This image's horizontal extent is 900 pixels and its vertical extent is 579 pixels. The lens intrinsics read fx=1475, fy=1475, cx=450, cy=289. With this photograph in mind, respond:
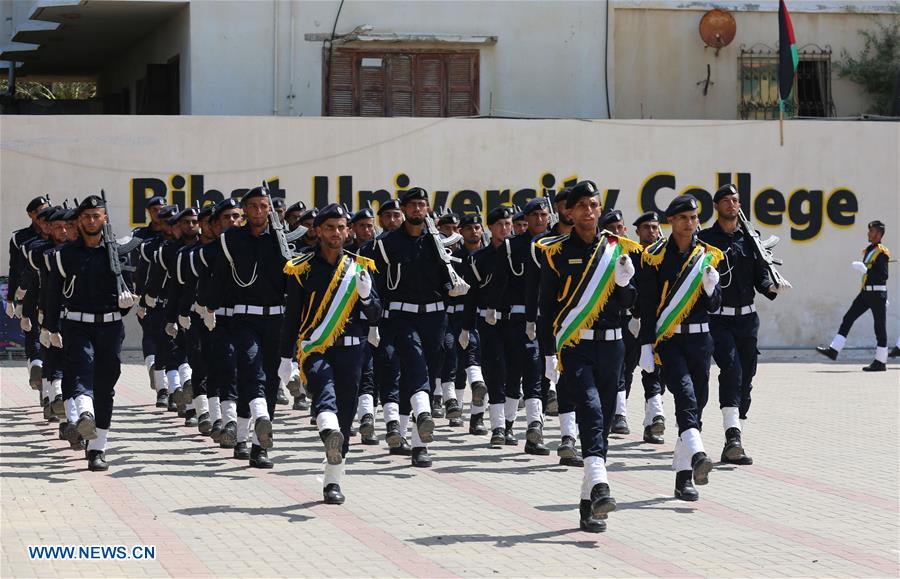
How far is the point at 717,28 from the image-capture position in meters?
28.0

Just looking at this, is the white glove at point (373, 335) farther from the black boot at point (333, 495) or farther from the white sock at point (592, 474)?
the white sock at point (592, 474)

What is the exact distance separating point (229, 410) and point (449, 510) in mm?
3240

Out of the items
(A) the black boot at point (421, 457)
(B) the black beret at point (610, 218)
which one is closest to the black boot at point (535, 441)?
(A) the black boot at point (421, 457)

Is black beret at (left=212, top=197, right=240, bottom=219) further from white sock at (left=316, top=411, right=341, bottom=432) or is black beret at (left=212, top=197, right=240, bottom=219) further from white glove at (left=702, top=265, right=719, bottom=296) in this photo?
white glove at (left=702, top=265, right=719, bottom=296)

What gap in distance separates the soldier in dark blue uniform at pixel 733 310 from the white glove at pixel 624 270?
2.79 m

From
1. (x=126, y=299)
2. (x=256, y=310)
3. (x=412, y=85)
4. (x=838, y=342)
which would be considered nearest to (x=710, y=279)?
(x=256, y=310)

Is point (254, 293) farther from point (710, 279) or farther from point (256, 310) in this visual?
point (710, 279)

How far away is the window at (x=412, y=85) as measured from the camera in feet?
89.0

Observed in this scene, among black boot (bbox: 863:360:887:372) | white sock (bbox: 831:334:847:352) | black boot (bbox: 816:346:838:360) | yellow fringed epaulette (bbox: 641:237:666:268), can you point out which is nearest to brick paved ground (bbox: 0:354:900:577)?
yellow fringed epaulette (bbox: 641:237:666:268)

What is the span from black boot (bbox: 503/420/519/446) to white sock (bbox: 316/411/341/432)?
3530 mm

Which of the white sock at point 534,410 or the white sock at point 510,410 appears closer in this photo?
the white sock at point 534,410

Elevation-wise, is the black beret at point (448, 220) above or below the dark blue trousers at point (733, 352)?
above

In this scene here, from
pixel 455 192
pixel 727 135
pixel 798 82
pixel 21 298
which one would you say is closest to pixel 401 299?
pixel 21 298

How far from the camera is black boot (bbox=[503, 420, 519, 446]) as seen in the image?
1341cm
